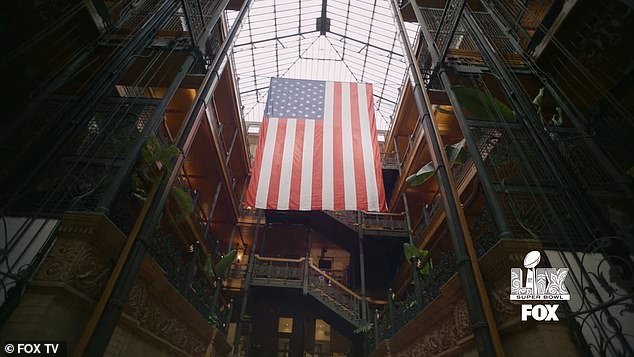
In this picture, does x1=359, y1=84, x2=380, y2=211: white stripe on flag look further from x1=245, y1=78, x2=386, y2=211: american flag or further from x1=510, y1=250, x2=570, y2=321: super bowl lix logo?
x1=510, y1=250, x2=570, y2=321: super bowl lix logo

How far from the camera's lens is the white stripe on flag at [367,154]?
28.1 feet

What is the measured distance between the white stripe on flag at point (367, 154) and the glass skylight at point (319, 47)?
30.3ft

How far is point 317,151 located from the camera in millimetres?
9562

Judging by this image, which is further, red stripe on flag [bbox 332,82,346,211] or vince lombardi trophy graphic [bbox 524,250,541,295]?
red stripe on flag [bbox 332,82,346,211]

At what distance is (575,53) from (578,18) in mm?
747

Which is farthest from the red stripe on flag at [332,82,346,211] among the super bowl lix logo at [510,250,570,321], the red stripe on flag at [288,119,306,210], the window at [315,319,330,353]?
the window at [315,319,330,353]

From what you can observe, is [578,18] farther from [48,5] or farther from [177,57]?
[48,5]

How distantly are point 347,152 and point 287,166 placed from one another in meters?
1.86

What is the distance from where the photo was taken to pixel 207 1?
9.53m

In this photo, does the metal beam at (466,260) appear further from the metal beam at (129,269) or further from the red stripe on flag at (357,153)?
the metal beam at (129,269)

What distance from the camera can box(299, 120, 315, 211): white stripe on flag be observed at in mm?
8523

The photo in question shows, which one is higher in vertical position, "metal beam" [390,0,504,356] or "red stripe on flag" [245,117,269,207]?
"red stripe on flag" [245,117,269,207]

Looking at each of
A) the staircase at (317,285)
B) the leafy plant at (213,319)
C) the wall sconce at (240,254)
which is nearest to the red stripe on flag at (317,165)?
the leafy plant at (213,319)

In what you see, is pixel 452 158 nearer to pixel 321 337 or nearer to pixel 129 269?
pixel 129 269
